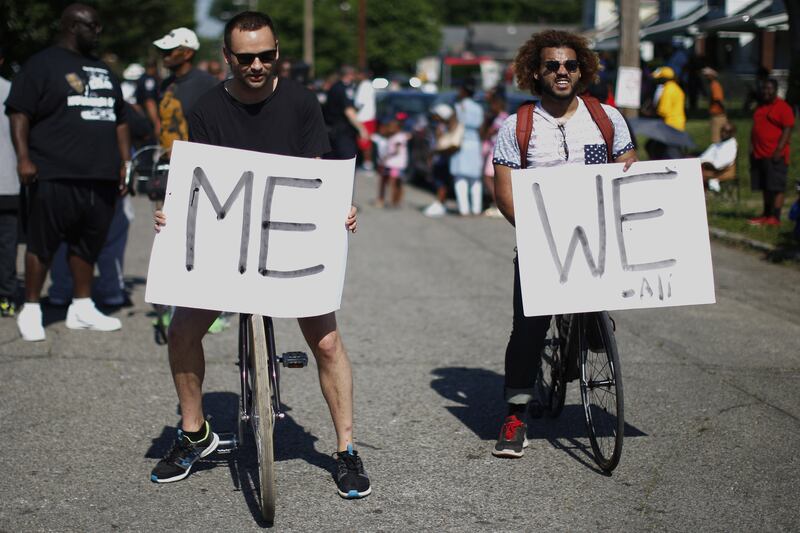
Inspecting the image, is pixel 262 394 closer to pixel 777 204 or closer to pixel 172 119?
pixel 172 119

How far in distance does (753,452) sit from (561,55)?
6.97 ft

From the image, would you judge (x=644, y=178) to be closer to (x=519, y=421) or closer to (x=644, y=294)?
(x=644, y=294)

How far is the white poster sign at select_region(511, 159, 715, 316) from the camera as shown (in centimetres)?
485

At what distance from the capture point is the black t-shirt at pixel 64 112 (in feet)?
24.2

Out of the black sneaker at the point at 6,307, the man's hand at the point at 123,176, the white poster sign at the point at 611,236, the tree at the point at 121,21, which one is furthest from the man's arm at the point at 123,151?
the tree at the point at 121,21

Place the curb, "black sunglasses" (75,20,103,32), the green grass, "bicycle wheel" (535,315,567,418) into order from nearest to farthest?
"bicycle wheel" (535,315,567,418)
"black sunglasses" (75,20,103,32)
the curb
the green grass

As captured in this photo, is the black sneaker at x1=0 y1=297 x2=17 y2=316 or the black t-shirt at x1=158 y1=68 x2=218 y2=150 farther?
the black sneaker at x1=0 y1=297 x2=17 y2=316

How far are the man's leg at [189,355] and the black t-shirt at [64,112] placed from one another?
3082 millimetres

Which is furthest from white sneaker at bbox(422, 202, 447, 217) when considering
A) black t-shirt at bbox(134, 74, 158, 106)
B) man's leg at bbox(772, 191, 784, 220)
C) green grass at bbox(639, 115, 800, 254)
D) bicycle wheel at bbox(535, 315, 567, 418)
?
bicycle wheel at bbox(535, 315, 567, 418)

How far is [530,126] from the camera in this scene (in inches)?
199

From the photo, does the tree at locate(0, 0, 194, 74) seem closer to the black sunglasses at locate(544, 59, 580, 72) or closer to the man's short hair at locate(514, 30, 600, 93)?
the man's short hair at locate(514, 30, 600, 93)

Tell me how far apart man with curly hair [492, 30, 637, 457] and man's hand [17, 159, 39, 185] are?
12.0 feet

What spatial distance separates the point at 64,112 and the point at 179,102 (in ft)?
2.56

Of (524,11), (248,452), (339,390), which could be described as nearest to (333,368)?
(339,390)
